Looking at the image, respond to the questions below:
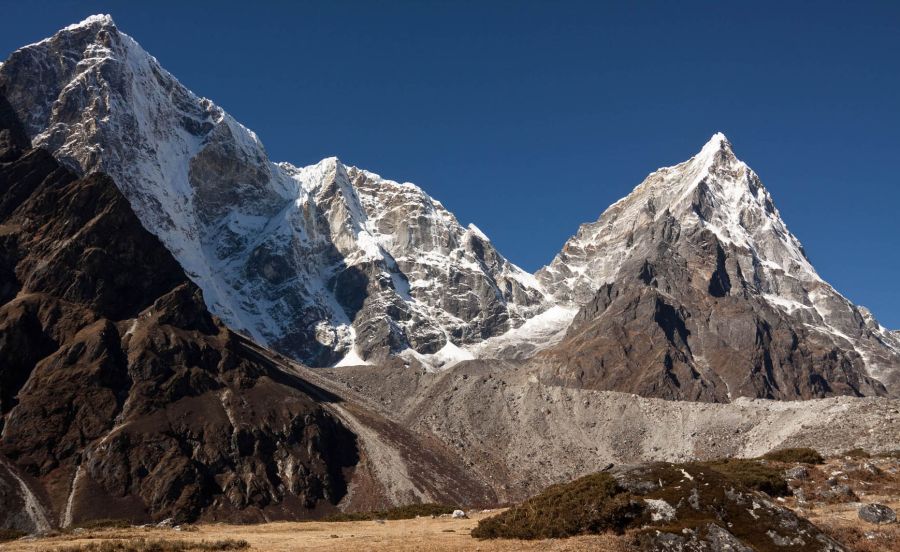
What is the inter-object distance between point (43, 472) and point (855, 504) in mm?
176153

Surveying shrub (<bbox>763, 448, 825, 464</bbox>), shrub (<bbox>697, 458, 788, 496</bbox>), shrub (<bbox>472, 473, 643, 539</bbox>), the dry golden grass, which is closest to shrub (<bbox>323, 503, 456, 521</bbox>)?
the dry golden grass

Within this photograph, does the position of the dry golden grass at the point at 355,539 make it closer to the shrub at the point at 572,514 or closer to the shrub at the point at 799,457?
the shrub at the point at 572,514

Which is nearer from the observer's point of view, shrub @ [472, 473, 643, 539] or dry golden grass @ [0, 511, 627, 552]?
dry golden grass @ [0, 511, 627, 552]

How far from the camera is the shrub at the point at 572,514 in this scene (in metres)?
43.3

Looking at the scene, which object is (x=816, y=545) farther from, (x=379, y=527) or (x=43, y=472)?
(x=43, y=472)

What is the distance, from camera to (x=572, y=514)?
147 ft

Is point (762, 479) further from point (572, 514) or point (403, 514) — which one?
point (403, 514)

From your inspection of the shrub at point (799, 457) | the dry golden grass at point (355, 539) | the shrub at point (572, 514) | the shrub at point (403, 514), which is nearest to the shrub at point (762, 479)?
the shrub at point (799, 457)

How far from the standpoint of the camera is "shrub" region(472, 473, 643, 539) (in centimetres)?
4331

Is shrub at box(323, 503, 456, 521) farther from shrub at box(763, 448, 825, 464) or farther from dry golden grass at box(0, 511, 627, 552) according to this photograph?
shrub at box(763, 448, 825, 464)

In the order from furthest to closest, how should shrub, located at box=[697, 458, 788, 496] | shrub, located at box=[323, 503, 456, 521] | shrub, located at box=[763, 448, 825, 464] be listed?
shrub, located at box=[323, 503, 456, 521] → shrub, located at box=[763, 448, 825, 464] → shrub, located at box=[697, 458, 788, 496]

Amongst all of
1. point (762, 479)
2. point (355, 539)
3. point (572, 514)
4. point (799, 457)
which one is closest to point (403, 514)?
point (355, 539)

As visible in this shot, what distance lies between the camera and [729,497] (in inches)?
A: 1713

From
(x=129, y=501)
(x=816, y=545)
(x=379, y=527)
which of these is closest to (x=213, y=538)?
(x=379, y=527)
